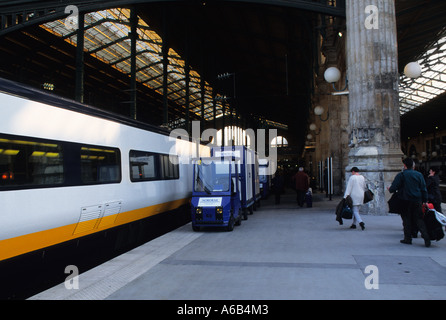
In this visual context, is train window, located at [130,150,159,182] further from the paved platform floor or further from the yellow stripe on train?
the paved platform floor

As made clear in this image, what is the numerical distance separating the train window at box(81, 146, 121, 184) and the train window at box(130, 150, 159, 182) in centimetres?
69

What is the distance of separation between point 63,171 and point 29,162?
0.83 metres

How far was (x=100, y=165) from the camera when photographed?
312 inches

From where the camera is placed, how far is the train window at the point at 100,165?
7410 mm

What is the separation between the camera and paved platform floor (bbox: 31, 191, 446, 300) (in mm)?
4609

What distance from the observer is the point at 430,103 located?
113 ft

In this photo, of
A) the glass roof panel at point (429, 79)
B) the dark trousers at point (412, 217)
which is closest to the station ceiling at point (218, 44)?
the glass roof panel at point (429, 79)

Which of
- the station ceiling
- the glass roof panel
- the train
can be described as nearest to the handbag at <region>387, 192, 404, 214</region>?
the train

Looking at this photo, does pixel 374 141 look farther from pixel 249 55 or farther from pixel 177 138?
pixel 249 55

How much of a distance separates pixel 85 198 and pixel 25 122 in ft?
6.35

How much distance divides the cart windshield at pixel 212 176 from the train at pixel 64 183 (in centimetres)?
134

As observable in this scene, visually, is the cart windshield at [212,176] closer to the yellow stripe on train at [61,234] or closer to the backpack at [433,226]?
the yellow stripe on train at [61,234]

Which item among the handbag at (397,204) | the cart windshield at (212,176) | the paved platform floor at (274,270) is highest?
the cart windshield at (212,176)
